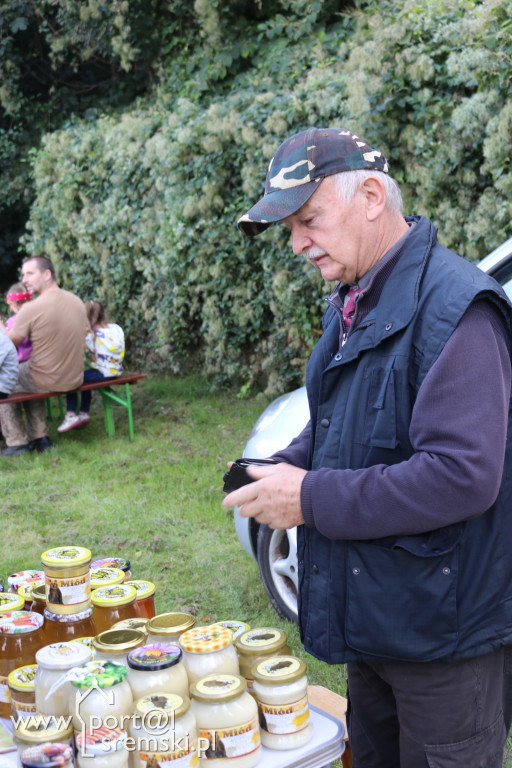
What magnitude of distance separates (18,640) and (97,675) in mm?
506

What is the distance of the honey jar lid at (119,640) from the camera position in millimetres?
1844

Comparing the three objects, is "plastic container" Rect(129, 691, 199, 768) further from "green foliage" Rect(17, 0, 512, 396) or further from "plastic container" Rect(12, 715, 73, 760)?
"green foliage" Rect(17, 0, 512, 396)

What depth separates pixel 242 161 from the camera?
A: 8.30m

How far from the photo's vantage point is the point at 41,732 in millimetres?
1639

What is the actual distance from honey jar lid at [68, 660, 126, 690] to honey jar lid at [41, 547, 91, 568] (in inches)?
14.1

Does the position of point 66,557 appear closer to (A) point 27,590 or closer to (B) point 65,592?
(B) point 65,592

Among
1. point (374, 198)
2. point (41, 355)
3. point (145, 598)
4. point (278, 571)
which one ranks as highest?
point (374, 198)

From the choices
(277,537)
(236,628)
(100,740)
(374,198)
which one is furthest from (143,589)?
(277,537)

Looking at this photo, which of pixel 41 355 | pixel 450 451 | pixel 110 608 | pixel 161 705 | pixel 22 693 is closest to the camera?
pixel 450 451

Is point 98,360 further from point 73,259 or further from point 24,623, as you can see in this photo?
point 24,623

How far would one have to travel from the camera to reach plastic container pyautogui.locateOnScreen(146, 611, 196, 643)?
193 cm

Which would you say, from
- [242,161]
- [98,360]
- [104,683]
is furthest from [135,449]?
[104,683]

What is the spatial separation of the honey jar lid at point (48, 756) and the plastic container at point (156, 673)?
20cm

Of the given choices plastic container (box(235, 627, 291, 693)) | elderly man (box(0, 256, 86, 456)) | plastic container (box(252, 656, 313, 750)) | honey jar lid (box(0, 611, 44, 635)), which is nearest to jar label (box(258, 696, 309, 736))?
plastic container (box(252, 656, 313, 750))
